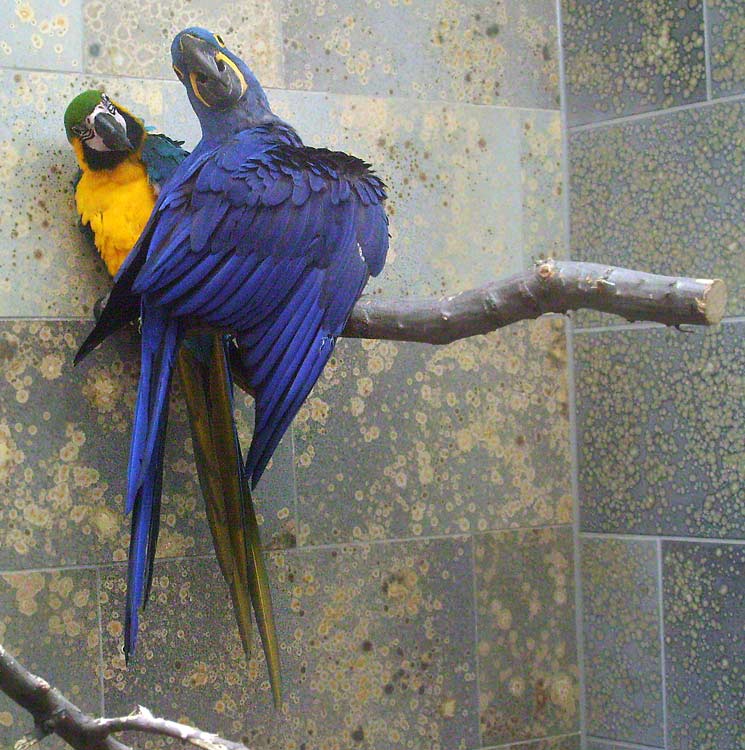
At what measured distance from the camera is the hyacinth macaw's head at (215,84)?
154 centimetres

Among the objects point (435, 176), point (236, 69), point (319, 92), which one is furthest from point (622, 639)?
point (236, 69)

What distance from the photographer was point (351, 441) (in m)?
1.98

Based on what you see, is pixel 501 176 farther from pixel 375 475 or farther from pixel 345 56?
pixel 375 475

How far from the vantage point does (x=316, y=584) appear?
1937 millimetres

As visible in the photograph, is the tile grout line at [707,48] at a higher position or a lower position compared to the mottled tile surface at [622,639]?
higher

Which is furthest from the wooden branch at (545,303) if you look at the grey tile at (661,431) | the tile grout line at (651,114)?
the tile grout line at (651,114)

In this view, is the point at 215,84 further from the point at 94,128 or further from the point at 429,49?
the point at 429,49

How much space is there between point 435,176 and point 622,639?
0.96 meters

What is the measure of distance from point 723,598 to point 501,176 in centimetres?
89

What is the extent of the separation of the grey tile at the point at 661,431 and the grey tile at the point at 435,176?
0.29m

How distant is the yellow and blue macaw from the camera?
64.0 inches

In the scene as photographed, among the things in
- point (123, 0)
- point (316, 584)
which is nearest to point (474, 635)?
point (316, 584)

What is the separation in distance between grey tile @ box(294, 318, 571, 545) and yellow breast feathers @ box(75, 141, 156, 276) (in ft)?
1.53

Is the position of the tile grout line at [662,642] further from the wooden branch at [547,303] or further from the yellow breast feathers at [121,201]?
the yellow breast feathers at [121,201]
